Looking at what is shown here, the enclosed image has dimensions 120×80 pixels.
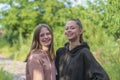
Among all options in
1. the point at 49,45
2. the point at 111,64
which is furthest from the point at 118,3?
the point at 49,45

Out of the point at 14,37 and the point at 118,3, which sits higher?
the point at 118,3

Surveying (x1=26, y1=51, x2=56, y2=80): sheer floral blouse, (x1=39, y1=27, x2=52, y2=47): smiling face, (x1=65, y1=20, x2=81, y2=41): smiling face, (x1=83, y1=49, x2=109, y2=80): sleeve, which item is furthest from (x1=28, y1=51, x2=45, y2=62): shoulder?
(x1=83, y1=49, x2=109, y2=80): sleeve

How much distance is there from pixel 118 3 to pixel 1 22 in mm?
31455

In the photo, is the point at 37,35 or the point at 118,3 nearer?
the point at 37,35

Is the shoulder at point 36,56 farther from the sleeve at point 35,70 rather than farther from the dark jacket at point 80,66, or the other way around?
the dark jacket at point 80,66

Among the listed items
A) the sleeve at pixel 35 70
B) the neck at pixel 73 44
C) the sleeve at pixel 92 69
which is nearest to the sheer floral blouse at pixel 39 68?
the sleeve at pixel 35 70

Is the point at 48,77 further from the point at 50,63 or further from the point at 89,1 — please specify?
the point at 89,1

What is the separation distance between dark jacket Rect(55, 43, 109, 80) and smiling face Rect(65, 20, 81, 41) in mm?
111

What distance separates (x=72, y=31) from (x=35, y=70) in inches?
21.3

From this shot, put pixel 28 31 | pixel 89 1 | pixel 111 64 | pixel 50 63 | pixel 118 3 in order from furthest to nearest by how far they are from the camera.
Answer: pixel 28 31, pixel 89 1, pixel 118 3, pixel 111 64, pixel 50 63

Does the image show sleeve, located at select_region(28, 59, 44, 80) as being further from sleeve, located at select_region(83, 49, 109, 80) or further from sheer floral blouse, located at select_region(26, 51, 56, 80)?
sleeve, located at select_region(83, 49, 109, 80)

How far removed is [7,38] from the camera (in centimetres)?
4100

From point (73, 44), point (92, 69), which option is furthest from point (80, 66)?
point (73, 44)

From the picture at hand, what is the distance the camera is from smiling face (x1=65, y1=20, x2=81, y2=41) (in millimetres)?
4145
